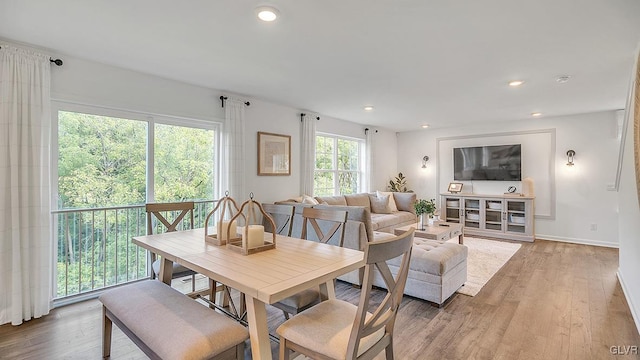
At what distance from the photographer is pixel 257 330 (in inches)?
58.1

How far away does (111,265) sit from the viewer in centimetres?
328

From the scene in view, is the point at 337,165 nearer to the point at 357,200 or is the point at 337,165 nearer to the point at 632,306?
the point at 357,200

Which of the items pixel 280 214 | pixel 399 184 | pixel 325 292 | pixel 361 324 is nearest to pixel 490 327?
pixel 325 292

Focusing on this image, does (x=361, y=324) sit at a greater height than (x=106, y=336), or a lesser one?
greater

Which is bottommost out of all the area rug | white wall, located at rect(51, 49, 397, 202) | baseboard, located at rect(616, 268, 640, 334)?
the area rug

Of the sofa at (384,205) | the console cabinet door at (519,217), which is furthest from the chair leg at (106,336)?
the console cabinet door at (519,217)

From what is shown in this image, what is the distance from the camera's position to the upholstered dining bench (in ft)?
4.61

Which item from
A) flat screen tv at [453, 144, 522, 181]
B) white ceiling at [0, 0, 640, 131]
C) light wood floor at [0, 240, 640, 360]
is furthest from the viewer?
flat screen tv at [453, 144, 522, 181]

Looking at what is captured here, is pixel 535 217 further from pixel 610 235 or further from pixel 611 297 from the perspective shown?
pixel 611 297

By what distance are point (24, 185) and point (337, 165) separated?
4.62 m

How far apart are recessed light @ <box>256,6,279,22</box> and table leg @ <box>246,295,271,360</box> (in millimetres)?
1794

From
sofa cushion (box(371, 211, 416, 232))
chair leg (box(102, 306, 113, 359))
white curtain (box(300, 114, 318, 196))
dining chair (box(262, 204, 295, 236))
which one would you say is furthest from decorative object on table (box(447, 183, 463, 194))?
chair leg (box(102, 306, 113, 359))

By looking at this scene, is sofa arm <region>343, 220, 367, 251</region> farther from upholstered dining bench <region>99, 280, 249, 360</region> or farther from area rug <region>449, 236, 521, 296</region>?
upholstered dining bench <region>99, 280, 249, 360</region>

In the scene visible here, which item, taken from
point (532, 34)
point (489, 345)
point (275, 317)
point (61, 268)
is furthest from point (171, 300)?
point (532, 34)
